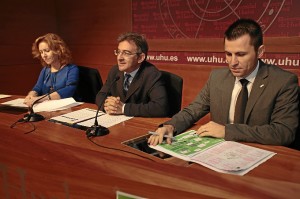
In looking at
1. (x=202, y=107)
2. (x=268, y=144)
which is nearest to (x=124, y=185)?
(x=268, y=144)

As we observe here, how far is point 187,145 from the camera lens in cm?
135

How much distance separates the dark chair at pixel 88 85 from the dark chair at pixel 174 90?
2.37 feet

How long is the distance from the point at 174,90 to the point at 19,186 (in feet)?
5.05

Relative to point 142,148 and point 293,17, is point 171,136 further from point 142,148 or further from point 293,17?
point 293,17

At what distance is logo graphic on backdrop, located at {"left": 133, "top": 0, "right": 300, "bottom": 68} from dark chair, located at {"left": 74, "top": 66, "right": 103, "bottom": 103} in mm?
1421

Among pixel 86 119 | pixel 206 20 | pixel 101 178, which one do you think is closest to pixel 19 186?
pixel 101 178

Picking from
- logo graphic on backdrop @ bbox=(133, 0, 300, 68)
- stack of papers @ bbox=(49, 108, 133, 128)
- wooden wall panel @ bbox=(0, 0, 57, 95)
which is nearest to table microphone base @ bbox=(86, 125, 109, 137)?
stack of papers @ bbox=(49, 108, 133, 128)

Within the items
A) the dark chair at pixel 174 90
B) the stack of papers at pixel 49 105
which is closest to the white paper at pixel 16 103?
the stack of papers at pixel 49 105

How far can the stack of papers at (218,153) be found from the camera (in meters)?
1.09

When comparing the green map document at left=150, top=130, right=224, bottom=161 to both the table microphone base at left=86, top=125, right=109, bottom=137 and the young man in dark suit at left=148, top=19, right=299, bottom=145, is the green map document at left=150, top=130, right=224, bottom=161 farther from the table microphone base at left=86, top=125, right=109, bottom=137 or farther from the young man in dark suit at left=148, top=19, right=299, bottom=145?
the table microphone base at left=86, top=125, right=109, bottom=137

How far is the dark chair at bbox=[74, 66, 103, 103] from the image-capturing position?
2.63 m

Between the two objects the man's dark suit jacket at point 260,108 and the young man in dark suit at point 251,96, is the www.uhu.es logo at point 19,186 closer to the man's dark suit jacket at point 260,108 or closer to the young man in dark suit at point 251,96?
the young man in dark suit at point 251,96

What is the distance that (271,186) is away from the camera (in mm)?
584

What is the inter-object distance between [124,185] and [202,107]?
1.37 meters
